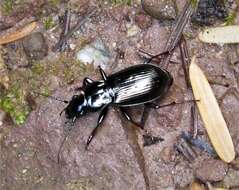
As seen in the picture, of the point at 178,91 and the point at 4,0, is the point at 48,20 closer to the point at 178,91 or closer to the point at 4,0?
the point at 4,0

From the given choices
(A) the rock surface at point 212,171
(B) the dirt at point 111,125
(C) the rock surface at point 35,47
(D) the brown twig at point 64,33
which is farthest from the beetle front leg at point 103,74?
(A) the rock surface at point 212,171

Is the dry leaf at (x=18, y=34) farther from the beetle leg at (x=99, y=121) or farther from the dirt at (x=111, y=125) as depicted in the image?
the beetle leg at (x=99, y=121)

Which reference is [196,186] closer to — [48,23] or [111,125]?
[111,125]

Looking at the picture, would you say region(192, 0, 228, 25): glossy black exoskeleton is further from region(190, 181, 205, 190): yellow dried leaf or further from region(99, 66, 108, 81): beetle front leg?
region(190, 181, 205, 190): yellow dried leaf

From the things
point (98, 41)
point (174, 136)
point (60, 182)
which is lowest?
point (60, 182)

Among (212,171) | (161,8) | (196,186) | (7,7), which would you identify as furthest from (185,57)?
(7,7)

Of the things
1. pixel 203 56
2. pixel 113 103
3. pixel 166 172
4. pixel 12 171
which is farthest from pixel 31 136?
pixel 203 56
